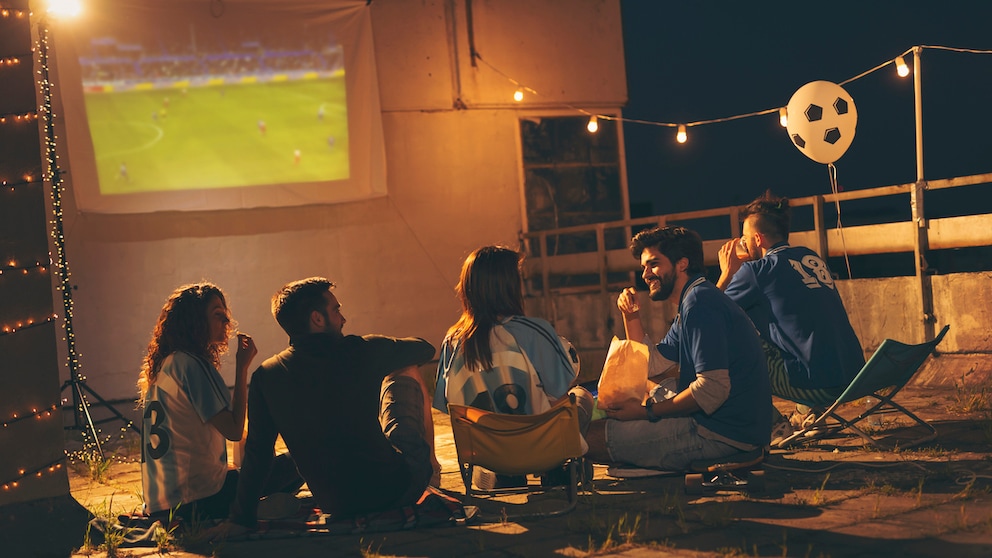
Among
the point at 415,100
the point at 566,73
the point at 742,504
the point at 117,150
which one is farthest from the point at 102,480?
the point at 566,73

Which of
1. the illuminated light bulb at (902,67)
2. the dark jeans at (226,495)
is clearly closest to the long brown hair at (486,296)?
the dark jeans at (226,495)

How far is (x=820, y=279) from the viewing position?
5.24 metres

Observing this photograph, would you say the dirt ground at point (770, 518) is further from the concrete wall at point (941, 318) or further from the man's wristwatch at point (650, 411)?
the concrete wall at point (941, 318)

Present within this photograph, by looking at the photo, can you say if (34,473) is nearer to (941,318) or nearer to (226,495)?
(226,495)

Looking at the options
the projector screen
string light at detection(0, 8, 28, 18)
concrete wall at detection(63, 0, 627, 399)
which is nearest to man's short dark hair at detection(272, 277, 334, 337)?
string light at detection(0, 8, 28, 18)

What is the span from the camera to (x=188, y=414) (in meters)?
4.22

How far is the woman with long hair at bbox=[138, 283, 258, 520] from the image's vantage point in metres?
4.19

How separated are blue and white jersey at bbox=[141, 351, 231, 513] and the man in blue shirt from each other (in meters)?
1.78

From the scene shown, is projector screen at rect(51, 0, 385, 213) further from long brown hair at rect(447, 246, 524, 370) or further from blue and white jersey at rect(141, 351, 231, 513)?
long brown hair at rect(447, 246, 524, 370)

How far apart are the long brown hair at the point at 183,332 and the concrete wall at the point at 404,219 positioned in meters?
7.07

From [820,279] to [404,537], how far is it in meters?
2.58

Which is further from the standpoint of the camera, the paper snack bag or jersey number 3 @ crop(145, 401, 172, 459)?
the paper snack bag

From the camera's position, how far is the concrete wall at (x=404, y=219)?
36.2 feet

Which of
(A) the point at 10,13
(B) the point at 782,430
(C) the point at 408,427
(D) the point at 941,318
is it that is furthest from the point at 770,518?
(D) the point at 941,318
